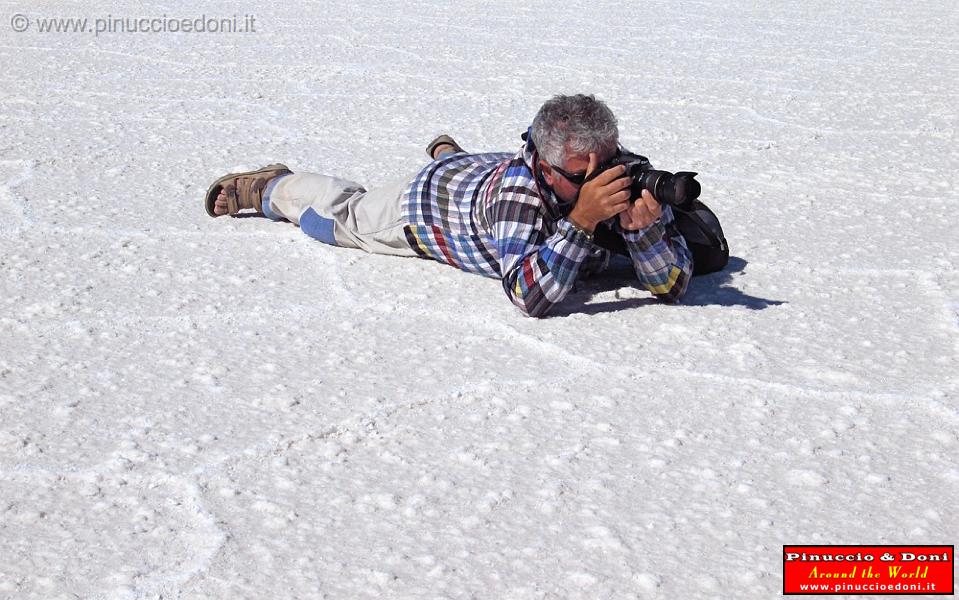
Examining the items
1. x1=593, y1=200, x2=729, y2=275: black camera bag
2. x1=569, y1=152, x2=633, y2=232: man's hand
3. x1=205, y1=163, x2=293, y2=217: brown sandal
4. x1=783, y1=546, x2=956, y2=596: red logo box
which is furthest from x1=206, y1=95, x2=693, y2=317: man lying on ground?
x1=783, y1=546, x2=956, y2=596: red logo box

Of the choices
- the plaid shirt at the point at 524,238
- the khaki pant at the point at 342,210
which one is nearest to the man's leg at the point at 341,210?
the khaki pant at the point at 342,210

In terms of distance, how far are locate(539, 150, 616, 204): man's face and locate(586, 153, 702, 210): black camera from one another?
0.02 m

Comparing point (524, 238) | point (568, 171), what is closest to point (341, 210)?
point (524, 238)

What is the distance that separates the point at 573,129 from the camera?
2002 millimetres

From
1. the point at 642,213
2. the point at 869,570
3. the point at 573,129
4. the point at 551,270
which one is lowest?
the point at 869,570

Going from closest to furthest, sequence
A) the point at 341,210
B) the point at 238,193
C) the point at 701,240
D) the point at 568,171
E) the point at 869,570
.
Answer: the point at 869,570 → the point at 568,171 → the point at 701,240 → the point at 341,210 → the point at 238,193

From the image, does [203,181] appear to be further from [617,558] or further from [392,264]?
[617,558]

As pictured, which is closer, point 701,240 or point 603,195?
point 603,195

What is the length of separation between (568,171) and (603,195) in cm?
10

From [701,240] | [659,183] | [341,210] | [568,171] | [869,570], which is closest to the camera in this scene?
[869,570]

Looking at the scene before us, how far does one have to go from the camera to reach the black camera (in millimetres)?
1896

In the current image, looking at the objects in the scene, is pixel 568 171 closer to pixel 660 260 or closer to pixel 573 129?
pixel 573 129

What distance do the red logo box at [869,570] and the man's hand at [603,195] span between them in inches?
29.5

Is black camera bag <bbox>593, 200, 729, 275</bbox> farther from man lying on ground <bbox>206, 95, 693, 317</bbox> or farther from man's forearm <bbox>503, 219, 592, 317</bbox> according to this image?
man's forearm <bbox>503, 219, 592, 317</bbox>
